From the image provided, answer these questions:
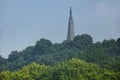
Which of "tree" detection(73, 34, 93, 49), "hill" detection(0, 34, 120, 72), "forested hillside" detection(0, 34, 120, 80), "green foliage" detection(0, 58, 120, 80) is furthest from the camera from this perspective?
"tree" detection(73, 34, 93, 49)

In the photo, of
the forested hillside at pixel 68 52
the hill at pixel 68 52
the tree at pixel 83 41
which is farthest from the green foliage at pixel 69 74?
the tree at pixel 83 41

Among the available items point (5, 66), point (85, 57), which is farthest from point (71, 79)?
point (5, 66)

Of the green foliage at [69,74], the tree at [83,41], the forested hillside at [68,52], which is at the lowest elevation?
the green foliage at [69,74]

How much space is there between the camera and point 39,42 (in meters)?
199

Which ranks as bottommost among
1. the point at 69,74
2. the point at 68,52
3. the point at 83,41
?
the point at 69,74

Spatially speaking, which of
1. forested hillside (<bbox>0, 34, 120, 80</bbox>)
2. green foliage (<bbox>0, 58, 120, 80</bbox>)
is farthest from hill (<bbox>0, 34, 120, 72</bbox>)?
green foliage (<bbox>0, 58, 120, 80</bbox>)

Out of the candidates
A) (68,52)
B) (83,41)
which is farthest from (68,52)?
(83,41)

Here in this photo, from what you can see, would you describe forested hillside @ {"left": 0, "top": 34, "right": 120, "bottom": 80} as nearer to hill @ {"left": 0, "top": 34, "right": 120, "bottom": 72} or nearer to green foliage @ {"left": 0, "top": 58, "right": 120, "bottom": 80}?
hill @ {"left": 0, "top": 34, "right": 120, "bottom": 72}

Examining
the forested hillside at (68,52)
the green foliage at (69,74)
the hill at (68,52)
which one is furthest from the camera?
the hill at (68,52)

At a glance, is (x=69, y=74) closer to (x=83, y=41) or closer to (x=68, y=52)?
(x=68, y=52)

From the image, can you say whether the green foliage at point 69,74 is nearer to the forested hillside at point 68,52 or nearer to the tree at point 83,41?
the forested hillside at point 68,52

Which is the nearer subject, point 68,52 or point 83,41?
point 68,52

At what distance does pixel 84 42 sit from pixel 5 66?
2159 centimetres

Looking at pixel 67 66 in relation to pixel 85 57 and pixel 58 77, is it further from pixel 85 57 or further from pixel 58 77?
pixel 85 57
